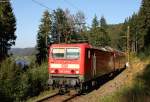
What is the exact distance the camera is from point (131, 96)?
1345cm

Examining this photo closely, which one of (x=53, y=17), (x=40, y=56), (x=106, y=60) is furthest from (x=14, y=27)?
(x=106, y=60)

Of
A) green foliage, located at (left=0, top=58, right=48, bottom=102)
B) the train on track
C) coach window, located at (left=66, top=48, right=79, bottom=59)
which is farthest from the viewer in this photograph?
coach window, located at (left=66, top=48, right=79, bottom=59)

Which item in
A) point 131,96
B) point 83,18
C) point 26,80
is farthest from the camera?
point 83,18

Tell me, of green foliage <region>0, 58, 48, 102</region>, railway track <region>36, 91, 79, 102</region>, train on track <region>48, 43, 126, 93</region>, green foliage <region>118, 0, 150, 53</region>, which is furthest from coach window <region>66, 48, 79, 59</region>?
green foliage <region>118, 0, 150, 53</region>

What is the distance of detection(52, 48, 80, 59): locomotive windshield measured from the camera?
2056 centimetres

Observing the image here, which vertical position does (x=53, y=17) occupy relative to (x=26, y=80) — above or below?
above

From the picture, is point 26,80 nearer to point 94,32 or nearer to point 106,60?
point 106,60

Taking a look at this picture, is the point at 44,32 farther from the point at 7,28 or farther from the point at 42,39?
the point at 7,28

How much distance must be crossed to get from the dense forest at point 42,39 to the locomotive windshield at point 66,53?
180cm

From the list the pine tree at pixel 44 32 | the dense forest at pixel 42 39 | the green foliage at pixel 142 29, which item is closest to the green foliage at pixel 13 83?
the dense forest at pixel 42 39

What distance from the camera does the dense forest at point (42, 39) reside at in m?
17.4

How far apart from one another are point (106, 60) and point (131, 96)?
47.5ft

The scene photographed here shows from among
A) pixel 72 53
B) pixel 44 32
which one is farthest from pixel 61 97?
pixel 44 32

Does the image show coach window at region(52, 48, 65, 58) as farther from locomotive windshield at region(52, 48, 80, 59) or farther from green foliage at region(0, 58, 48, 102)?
green foliage at region(0, 58, 48, 102)
